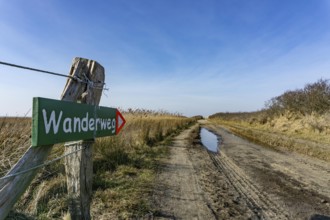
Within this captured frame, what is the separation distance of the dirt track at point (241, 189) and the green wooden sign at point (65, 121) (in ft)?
6.57

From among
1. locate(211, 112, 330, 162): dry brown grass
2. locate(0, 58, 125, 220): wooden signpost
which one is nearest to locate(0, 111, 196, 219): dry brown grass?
locate(0, 58, 125, 220): wooden signpost

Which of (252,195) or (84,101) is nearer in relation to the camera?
(84,101)

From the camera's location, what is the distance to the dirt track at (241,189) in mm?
4562

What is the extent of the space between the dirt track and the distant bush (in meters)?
14.2

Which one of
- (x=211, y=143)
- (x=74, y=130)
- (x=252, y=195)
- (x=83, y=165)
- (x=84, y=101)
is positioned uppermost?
(x=84, y=101)

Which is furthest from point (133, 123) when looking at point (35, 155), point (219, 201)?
point (35, 155)

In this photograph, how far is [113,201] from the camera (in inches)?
180

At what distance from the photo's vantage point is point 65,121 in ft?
7.48

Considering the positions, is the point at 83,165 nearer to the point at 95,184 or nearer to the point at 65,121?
the point at 65,121

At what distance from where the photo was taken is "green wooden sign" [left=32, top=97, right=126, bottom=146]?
194cm

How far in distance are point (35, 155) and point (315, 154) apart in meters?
11.4

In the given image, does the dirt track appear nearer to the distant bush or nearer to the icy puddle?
the icy puddle

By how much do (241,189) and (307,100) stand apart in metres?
20.7

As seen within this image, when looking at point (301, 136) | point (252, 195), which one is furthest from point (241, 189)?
point (301, 136)
